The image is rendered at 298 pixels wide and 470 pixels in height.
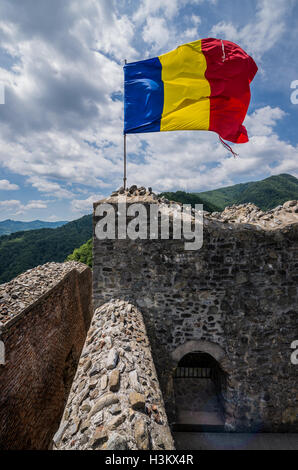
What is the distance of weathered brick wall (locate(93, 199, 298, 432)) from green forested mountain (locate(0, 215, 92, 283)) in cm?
3790

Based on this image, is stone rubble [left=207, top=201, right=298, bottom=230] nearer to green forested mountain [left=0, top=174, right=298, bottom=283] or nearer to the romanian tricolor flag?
the romanian tricolor flag

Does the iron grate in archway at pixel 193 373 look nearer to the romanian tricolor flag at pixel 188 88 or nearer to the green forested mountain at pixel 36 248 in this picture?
the romanian tricolor flag at pixel 188 88

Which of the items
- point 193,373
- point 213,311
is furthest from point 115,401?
point 193,373

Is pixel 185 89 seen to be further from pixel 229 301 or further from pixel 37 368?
pixel 37 368

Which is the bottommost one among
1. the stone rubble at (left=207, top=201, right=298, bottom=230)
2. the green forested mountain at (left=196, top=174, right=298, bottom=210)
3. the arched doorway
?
the arched doorway

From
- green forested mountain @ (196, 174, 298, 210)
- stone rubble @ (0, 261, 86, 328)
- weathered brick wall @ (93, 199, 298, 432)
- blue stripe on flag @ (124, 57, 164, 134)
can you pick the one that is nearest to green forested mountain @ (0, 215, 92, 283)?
stone rubble @ (0, 261, 86, 328)

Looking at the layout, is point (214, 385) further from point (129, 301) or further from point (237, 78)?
point (237, 78)

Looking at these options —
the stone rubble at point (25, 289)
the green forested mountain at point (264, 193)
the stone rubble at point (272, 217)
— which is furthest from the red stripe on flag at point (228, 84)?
the green forested mountain at point (264, 193)

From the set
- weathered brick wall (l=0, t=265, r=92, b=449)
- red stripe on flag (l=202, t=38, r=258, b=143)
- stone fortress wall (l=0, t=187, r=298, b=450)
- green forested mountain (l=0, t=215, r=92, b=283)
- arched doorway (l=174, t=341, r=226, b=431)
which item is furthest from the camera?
green forested mountain (l=0, t=215, r=92, b=283)

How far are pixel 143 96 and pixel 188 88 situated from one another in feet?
3.76

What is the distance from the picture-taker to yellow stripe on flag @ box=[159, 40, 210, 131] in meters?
5.59

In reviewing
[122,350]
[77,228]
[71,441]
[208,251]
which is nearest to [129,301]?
[122,350]

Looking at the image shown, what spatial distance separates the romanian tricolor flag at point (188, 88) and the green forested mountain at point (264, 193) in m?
39.3

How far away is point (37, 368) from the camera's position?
582 cm
